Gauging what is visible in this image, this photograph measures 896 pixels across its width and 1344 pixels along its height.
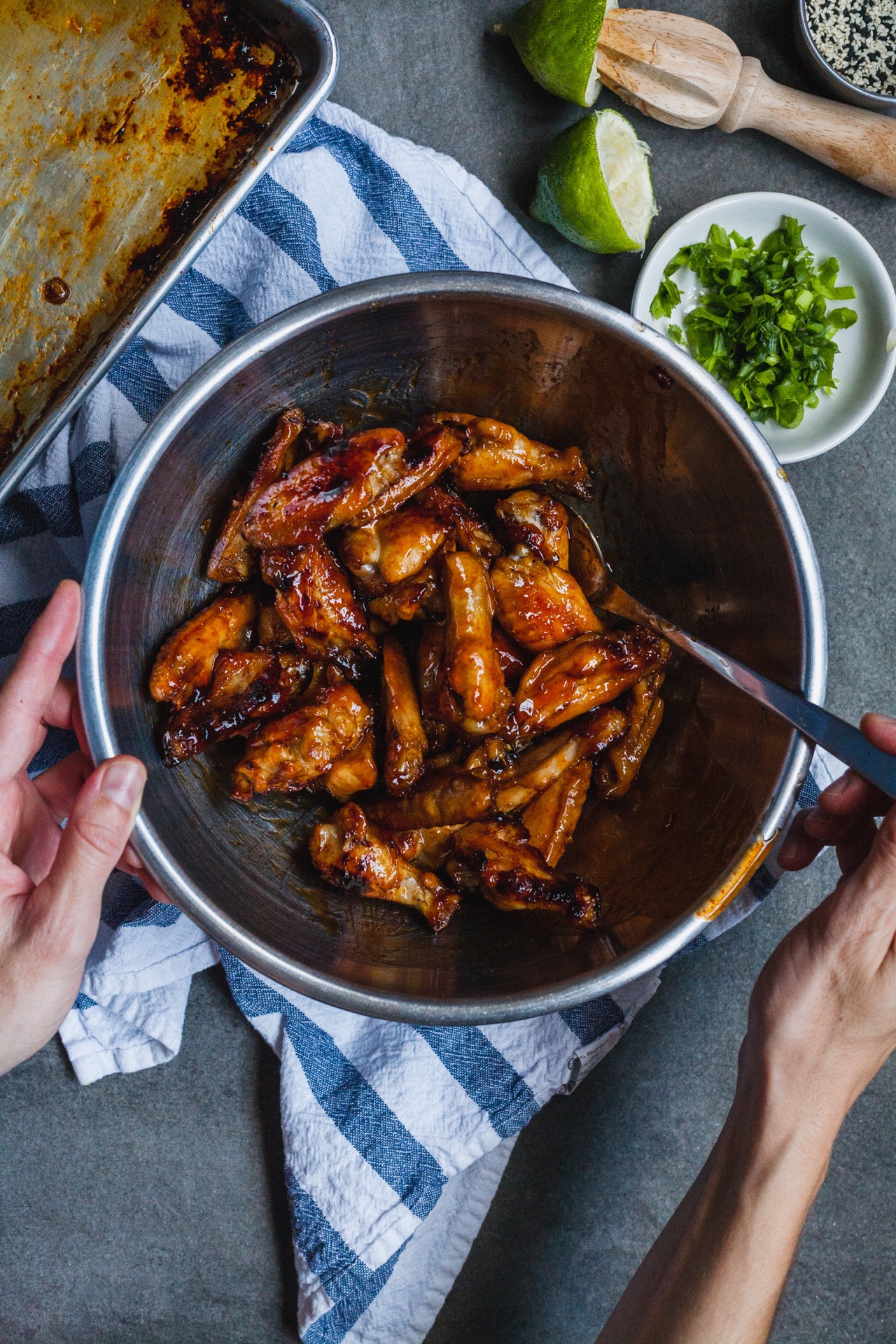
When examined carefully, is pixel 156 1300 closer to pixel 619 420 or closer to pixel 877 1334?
pixel 877 1334

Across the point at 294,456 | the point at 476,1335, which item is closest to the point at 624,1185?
the point at 476,1335

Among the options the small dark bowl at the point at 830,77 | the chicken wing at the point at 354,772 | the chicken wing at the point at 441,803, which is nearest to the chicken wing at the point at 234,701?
the chicken wing at the point at 354,772

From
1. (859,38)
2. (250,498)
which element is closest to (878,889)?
(250,498)

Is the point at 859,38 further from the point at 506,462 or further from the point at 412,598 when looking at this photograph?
the point at 412,598

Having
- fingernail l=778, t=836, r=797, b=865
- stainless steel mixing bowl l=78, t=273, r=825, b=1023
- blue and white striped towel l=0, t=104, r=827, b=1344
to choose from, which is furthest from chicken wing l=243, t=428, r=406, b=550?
fingernail l=778, t=836, r=797, b=865

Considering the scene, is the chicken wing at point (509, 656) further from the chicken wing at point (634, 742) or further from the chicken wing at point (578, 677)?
the chicken wing at point (634, 742)

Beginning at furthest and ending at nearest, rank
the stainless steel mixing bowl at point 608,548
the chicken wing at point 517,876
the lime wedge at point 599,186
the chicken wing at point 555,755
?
the lime wedge at point 599,186
the chicken wing at point 555,755
the chicken wing at point 517,876
the stainless steel mixing bowl at point 608,548

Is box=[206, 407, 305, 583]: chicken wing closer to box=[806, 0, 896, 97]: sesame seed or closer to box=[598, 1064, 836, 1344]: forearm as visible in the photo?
box=[598, 1064, 836, 1344]: forearm
